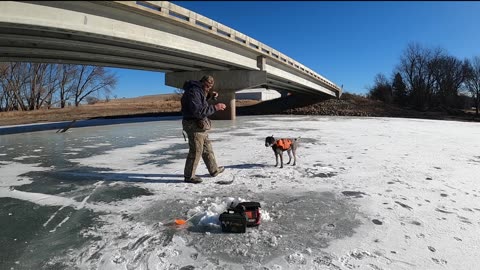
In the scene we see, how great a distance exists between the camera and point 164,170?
20.4 ft

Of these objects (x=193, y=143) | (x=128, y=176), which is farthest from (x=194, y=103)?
(x=128, y=176)

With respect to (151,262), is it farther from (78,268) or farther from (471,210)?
(471,210)

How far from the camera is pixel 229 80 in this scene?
22.9 meters

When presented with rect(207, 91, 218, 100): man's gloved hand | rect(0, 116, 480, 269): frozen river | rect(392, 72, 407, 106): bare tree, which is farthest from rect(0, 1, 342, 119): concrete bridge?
rect(392, 72, 407, 106): bare tree

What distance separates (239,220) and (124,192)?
245cm

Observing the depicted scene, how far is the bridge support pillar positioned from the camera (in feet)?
73.6

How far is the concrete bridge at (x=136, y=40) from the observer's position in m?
9.58

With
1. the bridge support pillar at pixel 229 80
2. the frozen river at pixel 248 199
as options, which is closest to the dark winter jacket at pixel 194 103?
the frozen river at pixel 248 199

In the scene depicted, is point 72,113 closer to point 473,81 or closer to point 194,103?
point 194,103

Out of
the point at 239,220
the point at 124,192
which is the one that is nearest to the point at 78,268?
the point at 239,220

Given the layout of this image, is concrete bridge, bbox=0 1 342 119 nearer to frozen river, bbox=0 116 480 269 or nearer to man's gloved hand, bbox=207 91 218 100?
frozen river, bbox=0 116 480 269

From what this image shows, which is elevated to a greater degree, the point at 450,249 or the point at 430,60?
the point at 430,60

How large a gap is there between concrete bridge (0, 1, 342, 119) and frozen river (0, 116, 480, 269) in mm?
5263

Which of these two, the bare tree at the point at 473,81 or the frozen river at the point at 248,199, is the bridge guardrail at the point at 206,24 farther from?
the bare tree at the point at 473,81
